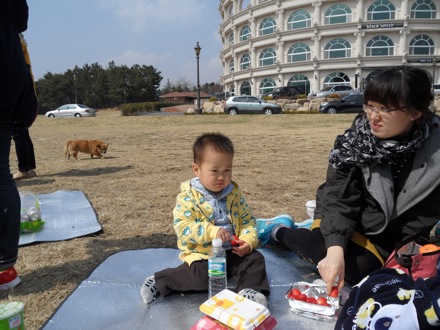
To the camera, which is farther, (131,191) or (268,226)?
(131,191)

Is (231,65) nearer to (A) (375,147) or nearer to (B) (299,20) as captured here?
(B) (299,20)

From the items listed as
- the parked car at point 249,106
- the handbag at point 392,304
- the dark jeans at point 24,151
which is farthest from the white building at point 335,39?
the handbag at point 392,304

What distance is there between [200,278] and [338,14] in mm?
39514

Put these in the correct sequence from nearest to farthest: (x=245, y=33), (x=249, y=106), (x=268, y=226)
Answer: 1. (x=268, y=226)
2. (x=249, y=106)
3. (x=245, y=33)

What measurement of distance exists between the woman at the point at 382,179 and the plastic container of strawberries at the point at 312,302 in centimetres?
21

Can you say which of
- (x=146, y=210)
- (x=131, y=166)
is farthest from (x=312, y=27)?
(x=146, y=210)

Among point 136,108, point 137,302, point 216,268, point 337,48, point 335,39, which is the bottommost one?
point 137,302

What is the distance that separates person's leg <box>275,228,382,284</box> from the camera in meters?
1.95

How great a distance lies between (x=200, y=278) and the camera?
197 centimetres

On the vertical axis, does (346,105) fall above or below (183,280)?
above

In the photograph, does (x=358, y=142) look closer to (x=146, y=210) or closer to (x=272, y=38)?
(x=146, y=210)

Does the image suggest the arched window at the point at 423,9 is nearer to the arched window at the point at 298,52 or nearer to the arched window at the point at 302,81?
the arched window at the point at 298,52

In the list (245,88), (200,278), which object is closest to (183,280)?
(200,278)

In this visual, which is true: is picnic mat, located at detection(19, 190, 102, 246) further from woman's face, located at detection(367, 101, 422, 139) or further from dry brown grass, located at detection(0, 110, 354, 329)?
woman's face, located at detection(367, 101, 422, 139)
